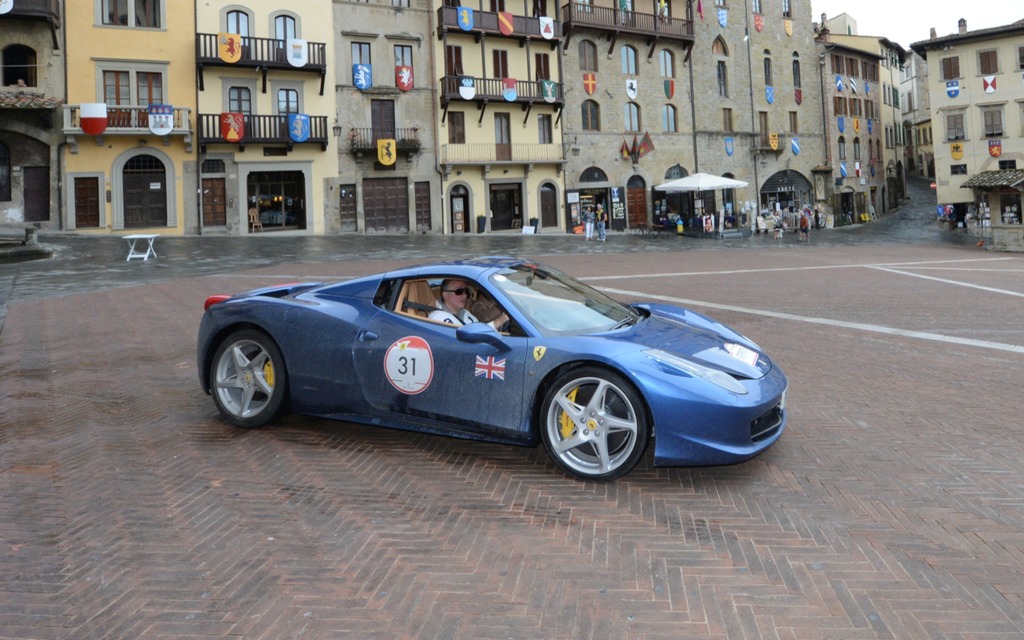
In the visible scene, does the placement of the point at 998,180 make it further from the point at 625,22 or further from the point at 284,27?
the point at 284,27

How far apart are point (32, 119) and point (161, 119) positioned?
4.80 metres

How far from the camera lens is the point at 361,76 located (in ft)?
118

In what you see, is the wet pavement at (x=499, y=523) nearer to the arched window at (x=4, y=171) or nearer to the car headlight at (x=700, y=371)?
the car headlight at (x=700, y=371)

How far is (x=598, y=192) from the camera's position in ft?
141

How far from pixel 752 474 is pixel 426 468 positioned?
208cm

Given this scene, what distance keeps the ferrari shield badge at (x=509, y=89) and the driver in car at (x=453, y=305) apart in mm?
35349

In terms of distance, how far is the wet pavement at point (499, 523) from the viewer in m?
3.10

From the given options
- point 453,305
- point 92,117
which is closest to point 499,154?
point 92,117

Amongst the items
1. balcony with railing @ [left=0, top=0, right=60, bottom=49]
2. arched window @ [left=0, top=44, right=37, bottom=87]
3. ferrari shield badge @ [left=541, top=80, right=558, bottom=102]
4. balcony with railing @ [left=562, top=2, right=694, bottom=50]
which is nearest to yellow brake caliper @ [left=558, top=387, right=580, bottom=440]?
balcony with railing @ [left=0, top=0, right=60, bottom=49]

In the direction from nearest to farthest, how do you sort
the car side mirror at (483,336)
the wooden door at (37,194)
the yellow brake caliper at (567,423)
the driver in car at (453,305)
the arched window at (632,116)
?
the yellow brake caliper at (567,423) < the car side mirror at (483,336) < the driver in car at (453,305) < the wooden door at (37,194) < the arched window at (632,116)

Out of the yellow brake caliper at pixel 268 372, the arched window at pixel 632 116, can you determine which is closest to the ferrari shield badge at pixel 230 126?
the arched window at pixel 632 116

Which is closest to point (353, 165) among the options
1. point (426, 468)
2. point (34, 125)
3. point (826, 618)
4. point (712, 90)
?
point (34, 125)

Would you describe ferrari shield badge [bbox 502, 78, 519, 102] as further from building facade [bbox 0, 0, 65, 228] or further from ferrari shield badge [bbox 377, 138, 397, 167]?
building facade [bbox 0, 0, 65, 228]

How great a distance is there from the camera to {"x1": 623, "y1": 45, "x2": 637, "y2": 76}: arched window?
44156mm
